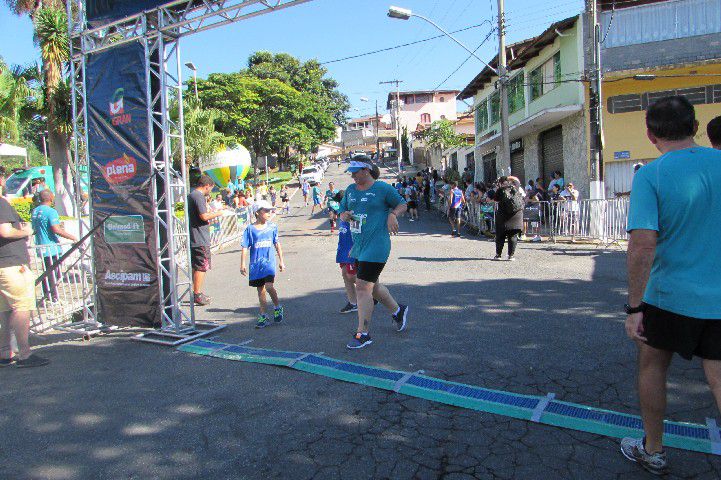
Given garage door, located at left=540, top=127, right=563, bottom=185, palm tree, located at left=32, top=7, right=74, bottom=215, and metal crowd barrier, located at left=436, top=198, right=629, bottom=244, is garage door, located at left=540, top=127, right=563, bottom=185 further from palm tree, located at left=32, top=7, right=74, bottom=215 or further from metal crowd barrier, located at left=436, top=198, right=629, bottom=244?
palm tree, located at left=32, top=7, right=74, bottom=215

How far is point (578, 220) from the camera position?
13.5m

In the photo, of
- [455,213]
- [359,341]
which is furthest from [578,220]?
[359,341]

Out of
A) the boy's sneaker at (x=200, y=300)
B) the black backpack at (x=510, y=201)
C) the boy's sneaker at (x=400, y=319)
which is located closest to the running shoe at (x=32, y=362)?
the boy's sneaker at (x=200, y=300)

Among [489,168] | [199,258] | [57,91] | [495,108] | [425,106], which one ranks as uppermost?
Answer: [425,106]

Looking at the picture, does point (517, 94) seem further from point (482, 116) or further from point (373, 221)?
point (373, 221)

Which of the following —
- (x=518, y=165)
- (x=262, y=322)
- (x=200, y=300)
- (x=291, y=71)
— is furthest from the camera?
(x=291, y=71)

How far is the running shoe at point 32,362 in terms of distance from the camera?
5262 millimetres

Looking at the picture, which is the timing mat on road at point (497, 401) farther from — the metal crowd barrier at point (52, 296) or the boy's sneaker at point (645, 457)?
the metal crowd barrier at point (52, 296)

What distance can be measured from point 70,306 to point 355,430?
5954 mm

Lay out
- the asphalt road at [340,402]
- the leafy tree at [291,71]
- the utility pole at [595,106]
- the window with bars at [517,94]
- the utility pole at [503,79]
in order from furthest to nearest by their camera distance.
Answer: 1. the leafy tree at [291,71]
2. the window with bars at [517,94]
3. the utility pole at [503,79]
4. the utility pole at [595,106]
5. the asphalt road at [340,402]

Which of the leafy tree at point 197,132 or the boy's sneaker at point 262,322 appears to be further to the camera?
the leafy tree at point 197,132

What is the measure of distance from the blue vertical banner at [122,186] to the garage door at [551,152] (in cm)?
1680

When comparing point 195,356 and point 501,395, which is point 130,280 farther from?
point 501,395

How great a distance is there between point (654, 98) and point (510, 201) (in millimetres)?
9879
